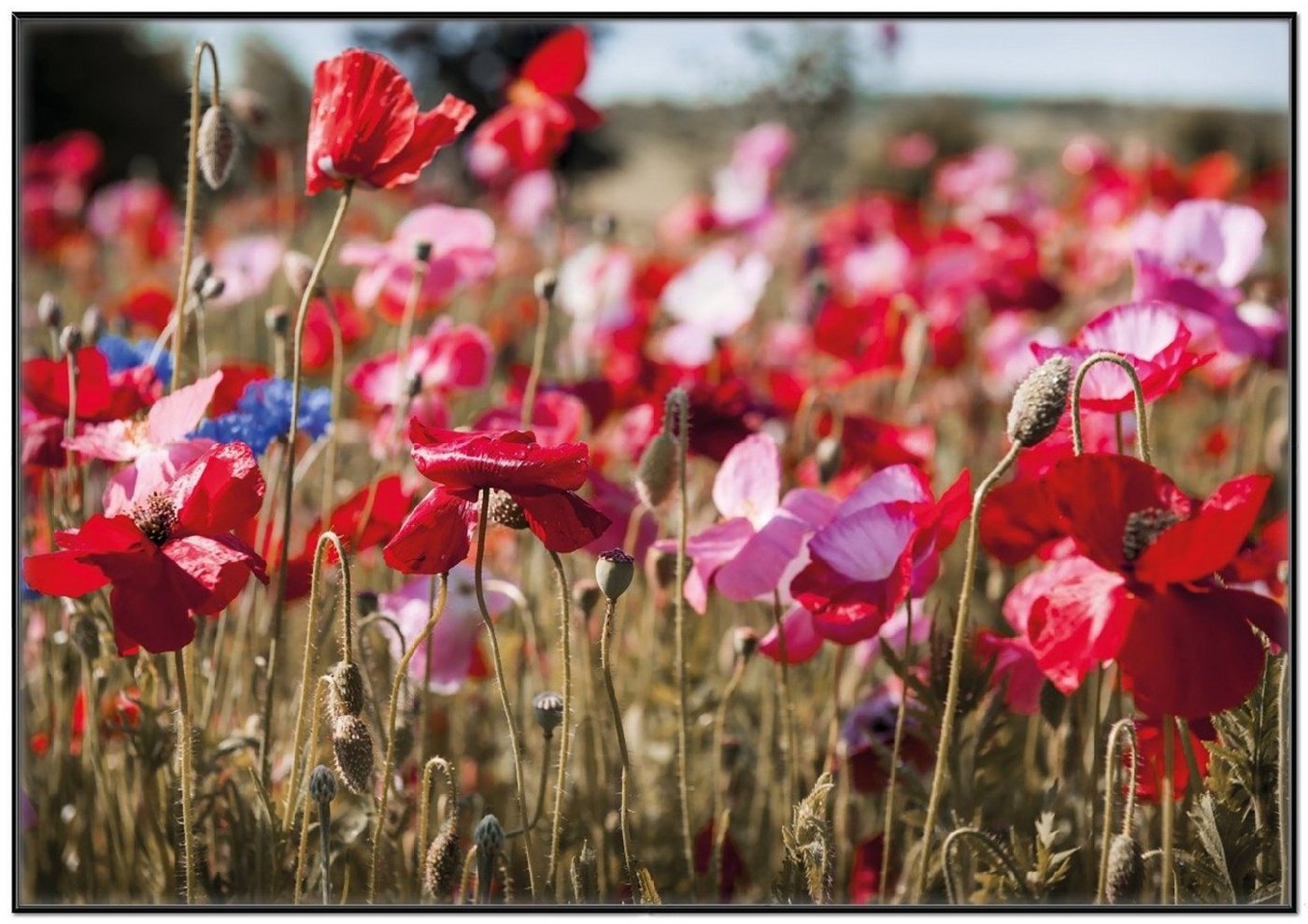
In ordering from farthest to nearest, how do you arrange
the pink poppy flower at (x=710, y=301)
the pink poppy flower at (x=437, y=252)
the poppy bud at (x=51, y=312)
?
the pink poppy flower at (x=710, y=301) < the pink poppy flower at (x=437, y=252) < the poppy bud at (x=51, y=312)

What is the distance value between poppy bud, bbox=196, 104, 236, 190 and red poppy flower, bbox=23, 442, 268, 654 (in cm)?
36

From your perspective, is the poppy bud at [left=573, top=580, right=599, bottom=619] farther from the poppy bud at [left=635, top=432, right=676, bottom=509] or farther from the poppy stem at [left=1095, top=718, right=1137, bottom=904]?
the poppy stem at [left=1095, top=718, right=1137, bottom=904]

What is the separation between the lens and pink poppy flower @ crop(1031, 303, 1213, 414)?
1113 mm

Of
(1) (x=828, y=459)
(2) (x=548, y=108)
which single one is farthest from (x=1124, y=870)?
(2) (x=548, y=108)

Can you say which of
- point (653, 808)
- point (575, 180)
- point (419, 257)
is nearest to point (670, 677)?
point (653, 808)

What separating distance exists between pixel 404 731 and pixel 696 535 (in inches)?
14.1

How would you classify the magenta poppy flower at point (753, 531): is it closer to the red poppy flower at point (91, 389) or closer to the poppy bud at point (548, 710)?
the poppy bud at point (548, 710)

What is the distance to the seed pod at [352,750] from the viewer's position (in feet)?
3.37

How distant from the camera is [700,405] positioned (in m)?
1.56

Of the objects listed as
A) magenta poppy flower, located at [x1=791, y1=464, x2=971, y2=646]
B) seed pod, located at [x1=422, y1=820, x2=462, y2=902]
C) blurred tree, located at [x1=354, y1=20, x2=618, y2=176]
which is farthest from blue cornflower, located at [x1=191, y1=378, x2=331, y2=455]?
blurred tree, located at [x1=354, y1=20, x2=618, y2=176]

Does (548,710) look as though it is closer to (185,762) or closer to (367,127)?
(185,762)

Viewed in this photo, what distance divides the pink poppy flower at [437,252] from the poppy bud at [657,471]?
0.65 m

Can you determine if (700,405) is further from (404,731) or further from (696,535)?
(404,731)

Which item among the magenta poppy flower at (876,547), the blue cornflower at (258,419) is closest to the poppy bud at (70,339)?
the blue cornflower at (258,419)
